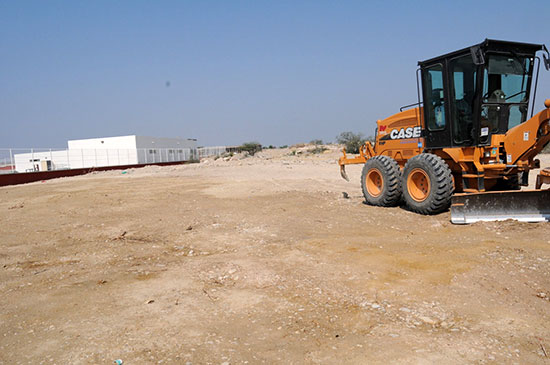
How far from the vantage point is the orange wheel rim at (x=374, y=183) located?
9836 millimetres

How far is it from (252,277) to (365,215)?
4.42 metres

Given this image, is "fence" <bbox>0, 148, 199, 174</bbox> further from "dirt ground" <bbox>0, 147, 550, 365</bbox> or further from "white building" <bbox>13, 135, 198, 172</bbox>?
"dirt ground" <bbox>0, 147, 550, 365</bbox>

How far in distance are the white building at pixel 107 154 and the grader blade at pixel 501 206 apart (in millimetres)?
27940

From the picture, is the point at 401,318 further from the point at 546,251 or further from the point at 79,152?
the point at 79,152

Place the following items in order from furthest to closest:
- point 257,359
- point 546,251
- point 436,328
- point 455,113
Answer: point 455,113 → point 546,251 → point 436,328 → point 257,359

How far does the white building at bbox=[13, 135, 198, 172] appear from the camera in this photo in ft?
102

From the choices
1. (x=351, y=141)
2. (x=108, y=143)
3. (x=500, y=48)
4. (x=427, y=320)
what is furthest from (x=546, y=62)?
(x=108, y=143)

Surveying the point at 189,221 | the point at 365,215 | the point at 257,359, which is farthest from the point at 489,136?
the point at 257,359

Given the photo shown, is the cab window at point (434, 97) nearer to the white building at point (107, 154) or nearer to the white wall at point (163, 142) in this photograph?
the white building at point (107, 154)

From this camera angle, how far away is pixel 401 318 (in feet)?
11.5

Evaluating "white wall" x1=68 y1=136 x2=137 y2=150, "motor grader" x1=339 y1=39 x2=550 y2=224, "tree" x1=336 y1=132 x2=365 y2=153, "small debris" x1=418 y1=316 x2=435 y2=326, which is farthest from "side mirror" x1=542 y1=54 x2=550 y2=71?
"white wall" x1=68 y1=136 x2=137 y2=150

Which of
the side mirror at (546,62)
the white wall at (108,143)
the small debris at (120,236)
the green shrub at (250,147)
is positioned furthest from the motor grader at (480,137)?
the white wall at (108,143)

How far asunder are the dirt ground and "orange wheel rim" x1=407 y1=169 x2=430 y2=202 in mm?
677

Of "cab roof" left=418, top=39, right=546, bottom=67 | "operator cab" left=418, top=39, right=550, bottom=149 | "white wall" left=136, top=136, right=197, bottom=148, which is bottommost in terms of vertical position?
"operator cab" left=418, top=39, right=550, bottom=149
